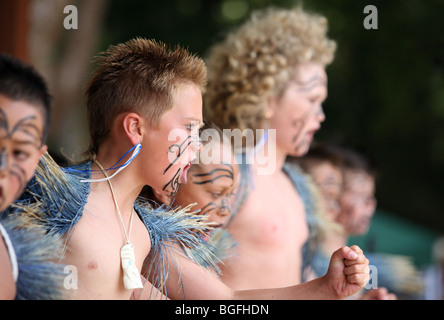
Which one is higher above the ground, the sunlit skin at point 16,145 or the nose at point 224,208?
the nose at point 224,208

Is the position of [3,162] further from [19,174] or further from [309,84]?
[309,84]

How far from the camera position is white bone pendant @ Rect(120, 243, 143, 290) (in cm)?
114

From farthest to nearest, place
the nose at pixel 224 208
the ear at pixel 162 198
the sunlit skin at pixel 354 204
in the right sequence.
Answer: the sunlit skin at pixel 354 204 < the nose at pixel 224 208 < the ear at pixel 162 198

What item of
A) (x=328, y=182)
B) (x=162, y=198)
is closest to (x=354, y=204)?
(x=328, y=182)

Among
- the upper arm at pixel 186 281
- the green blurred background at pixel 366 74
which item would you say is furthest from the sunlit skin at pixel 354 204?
the upper arm at pixel 186 281

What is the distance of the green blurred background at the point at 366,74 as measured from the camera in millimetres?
3764

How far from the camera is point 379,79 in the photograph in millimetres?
4566

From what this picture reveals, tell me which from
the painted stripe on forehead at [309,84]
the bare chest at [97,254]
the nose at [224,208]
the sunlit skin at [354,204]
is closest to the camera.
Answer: the bare chest at [97,254]

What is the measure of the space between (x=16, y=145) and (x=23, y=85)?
0.10 metres

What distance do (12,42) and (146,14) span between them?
2048 millimetres

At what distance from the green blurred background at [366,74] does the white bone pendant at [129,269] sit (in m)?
2.55

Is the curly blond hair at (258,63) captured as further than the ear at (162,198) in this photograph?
Yes

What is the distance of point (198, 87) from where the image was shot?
4.05 feet

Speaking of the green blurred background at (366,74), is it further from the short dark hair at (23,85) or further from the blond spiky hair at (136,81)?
the short dark hair at (23,85)
